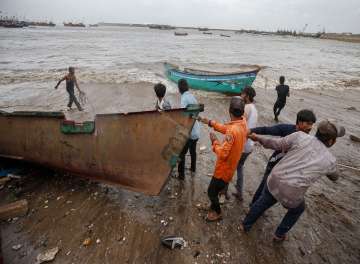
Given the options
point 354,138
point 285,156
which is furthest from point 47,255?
point 354,138

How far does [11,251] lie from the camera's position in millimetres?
3311

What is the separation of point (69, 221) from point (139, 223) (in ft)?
3.58

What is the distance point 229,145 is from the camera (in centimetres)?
296

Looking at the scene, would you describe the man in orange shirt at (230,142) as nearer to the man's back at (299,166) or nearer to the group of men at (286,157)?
the group of men at (286,157)

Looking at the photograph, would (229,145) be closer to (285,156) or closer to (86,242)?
(285,156)

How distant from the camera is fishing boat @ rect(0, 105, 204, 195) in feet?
12.0

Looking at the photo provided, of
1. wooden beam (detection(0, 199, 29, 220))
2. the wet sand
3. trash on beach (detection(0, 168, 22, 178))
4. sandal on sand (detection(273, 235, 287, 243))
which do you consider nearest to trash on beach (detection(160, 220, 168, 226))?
the wet sand

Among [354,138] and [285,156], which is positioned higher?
[285,156]

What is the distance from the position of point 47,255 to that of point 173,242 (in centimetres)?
166

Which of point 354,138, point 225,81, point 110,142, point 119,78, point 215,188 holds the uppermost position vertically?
point 110,142

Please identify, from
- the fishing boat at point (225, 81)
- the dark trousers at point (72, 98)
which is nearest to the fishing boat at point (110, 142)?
the dark trousers at point (72, 98)

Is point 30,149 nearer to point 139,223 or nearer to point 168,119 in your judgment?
point 139,223

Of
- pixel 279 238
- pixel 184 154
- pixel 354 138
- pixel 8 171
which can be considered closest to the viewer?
pixel 279 238

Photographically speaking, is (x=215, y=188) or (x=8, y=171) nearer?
(x=215, y=188)
